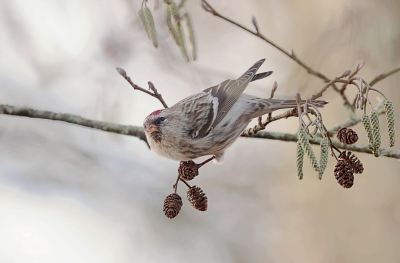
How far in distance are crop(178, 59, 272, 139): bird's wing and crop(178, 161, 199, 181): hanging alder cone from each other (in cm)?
20

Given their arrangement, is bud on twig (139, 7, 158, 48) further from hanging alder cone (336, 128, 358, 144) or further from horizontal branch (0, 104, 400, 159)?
hanging alder cone (336, 128, 358, 144)

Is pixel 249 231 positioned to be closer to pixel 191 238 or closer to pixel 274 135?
pixel 191 238

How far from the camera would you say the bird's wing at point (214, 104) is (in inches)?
64.8

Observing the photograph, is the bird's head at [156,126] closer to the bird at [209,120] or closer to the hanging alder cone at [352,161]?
the bird at [209,120]

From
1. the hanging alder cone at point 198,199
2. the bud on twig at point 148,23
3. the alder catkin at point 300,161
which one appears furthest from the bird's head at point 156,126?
the alder catkin at point 300,161

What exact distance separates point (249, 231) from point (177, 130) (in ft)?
7.99

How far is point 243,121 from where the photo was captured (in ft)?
5.66

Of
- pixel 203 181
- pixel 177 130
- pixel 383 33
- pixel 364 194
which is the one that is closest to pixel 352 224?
pixel 364 194

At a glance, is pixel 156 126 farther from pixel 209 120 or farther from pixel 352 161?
pixel 352 161

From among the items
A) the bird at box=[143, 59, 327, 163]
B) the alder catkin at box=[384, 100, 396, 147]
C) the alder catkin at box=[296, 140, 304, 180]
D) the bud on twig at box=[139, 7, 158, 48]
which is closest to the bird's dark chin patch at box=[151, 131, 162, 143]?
the bird at box=[143, 59, 327, 163]

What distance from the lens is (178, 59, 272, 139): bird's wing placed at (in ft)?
5.40

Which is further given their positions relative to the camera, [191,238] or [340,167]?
[191,238]

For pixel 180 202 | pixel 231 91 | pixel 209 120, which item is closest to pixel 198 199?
pixel 180 202

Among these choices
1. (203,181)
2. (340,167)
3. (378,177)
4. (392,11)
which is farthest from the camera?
(203,181)
